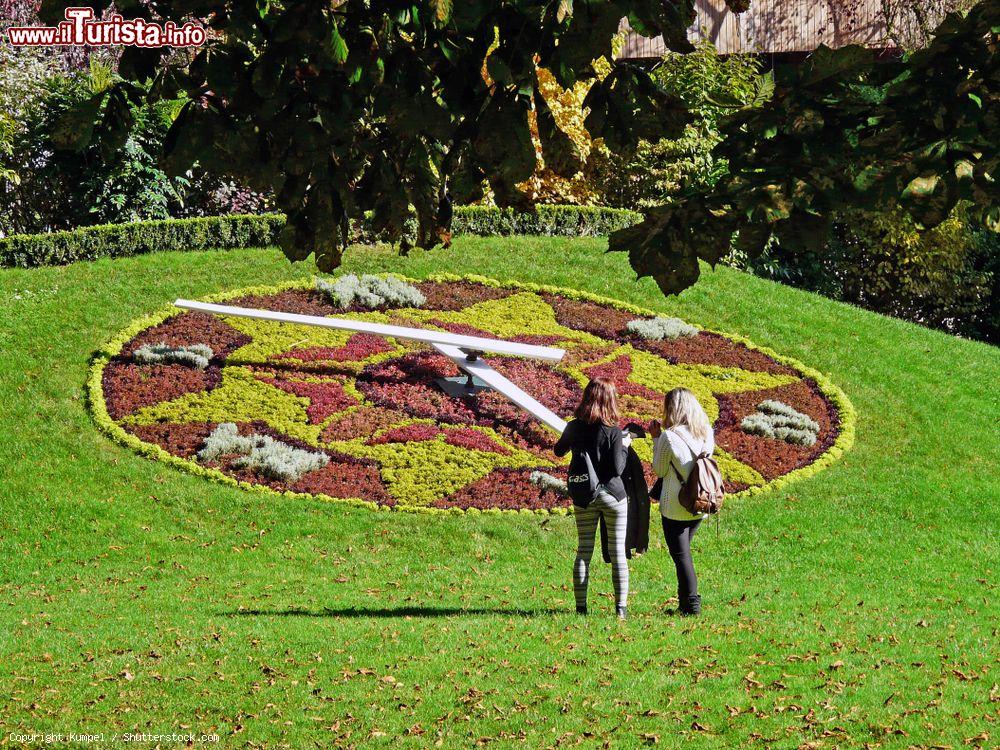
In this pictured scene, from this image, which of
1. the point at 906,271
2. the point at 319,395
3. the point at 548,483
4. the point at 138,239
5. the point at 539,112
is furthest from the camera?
the point at 906,271

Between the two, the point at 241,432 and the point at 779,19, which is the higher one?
the point at 779,19

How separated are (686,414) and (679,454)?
30 centimetres

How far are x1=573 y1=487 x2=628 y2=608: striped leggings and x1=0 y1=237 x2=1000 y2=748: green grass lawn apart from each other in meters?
0.28

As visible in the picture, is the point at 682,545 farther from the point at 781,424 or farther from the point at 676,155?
the point at 676,155

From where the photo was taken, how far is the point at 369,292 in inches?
622

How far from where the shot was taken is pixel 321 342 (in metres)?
14.6

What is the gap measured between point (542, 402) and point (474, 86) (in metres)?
8.56

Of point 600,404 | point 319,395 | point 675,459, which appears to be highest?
point 600,404

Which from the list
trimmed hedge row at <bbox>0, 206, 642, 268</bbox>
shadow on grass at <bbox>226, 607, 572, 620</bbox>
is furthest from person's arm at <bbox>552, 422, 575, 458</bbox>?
trimmed hedge row at <bbox>0, 206, 642, 268</bbox>

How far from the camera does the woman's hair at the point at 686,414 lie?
8414 mm

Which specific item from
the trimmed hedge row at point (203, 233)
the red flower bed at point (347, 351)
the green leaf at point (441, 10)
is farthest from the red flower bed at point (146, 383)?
the green leaf at point (441, 10)

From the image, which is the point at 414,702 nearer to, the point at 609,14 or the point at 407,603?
the point at 407,603

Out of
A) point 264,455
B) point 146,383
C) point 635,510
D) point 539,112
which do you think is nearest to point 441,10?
point 539,112

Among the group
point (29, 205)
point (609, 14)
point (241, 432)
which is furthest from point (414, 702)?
point (29, 205)
